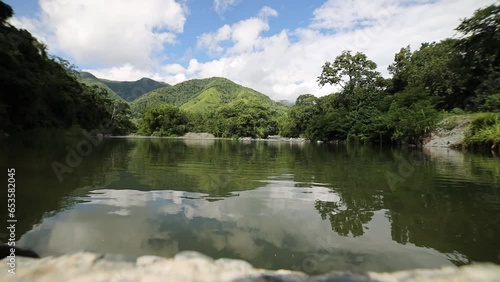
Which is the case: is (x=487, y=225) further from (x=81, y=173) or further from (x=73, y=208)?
(x=81, y=173)

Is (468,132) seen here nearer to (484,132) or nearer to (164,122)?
(484,132)

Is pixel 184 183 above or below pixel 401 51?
below

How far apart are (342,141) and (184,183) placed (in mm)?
48002

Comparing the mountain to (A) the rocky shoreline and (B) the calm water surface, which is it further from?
(A) the rocky shoreline

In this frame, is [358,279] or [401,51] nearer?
[358,279]

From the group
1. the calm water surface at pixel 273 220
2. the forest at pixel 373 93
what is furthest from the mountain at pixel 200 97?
the calm water surface at pixel 273 220

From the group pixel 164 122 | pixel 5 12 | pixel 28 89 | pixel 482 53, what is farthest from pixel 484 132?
pixel 164 122

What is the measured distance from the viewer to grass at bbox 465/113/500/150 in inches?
840

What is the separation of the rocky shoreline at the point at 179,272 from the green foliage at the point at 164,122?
302 ft

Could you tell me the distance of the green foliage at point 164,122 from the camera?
9319 centimetres

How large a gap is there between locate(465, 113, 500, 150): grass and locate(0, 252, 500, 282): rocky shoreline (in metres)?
22.9

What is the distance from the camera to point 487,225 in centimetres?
464

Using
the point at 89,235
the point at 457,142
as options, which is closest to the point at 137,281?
the point at 89,235

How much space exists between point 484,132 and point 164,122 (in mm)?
82373
